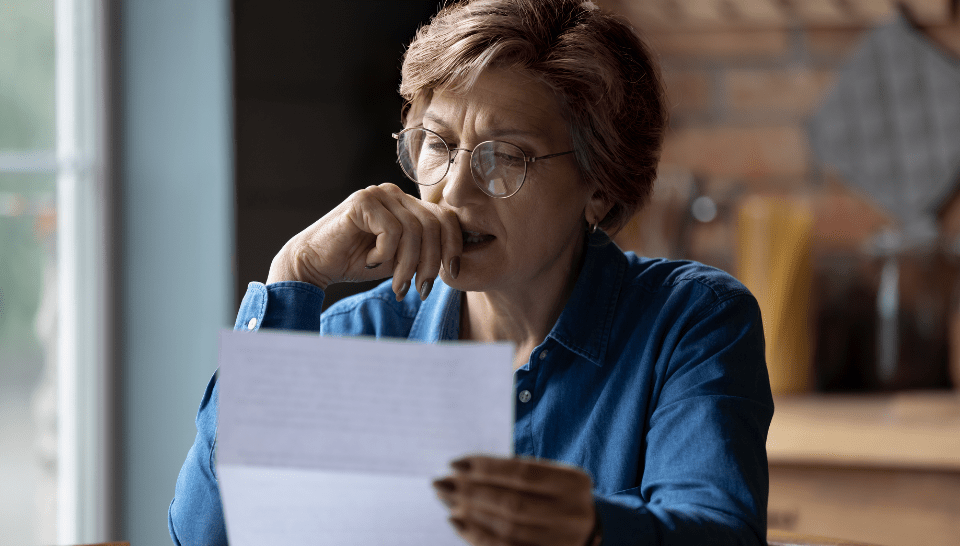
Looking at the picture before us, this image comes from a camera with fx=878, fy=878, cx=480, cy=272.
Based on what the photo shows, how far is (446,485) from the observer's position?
646mm

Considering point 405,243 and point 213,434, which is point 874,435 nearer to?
point 405,243

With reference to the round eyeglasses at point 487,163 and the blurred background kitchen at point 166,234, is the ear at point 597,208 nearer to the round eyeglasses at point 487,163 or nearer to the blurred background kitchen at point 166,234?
the round eyeglasses at point 487,163

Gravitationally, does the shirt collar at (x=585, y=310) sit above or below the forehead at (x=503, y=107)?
below

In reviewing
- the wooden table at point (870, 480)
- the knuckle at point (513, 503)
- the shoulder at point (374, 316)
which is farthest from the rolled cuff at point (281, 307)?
the wooden table at point (870, 480)

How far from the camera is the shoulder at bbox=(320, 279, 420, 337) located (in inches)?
50.1

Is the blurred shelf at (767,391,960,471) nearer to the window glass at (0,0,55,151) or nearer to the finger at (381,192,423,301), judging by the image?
the finger at (381,192,423,301)

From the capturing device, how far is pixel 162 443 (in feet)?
5.85

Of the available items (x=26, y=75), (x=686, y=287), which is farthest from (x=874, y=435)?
(x=26, y=75)

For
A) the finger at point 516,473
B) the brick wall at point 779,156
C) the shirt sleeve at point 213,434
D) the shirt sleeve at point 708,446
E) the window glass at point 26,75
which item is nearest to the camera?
the finger at point 516,473

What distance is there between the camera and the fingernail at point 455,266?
1.05 metres

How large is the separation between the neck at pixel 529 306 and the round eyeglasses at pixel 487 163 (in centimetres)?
18

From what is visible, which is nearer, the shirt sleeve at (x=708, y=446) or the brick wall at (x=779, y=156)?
the shirt sleeve at (x=708, y=446)

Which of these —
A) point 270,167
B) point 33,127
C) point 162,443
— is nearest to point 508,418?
point 270,167

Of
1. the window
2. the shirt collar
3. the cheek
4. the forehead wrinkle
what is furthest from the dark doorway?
the forehead wrinkle
